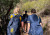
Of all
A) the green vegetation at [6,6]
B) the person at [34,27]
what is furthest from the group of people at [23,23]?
the green vegetation at [6,6]

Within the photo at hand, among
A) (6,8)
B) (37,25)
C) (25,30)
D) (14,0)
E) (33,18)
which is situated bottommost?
(25,30)

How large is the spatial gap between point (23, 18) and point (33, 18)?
13.4 inches

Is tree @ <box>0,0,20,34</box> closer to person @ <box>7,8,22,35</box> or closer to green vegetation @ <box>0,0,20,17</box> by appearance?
green vegetation @ <box>0,0,20,17</box>

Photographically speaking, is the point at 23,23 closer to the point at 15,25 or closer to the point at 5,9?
the point at 15,25

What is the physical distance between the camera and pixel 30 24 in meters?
2.09

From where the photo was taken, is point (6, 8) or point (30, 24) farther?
point (6, 8)

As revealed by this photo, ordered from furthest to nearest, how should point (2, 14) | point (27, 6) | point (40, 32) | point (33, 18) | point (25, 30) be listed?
point (27, 6)
point (2, 14)
point (25, 30)
point (33, 18)
point (40, 32)

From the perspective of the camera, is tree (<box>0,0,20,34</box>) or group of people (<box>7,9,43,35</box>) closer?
group of people (<box>7,9,43,35</box>)

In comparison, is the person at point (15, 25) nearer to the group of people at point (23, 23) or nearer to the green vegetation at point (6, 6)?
the group of people at point (23, 23)

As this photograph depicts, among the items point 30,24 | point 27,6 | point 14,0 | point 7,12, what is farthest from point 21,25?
point 27,6

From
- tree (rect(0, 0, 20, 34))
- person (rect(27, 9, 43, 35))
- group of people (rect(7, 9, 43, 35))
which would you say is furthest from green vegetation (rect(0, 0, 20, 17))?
person (rect(27, 9, 43, 35))

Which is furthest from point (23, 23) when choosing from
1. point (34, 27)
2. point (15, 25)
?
point (34, 27)

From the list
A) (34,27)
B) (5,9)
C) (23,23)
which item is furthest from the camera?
(5,9)

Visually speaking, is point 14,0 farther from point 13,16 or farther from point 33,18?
point 33,18
